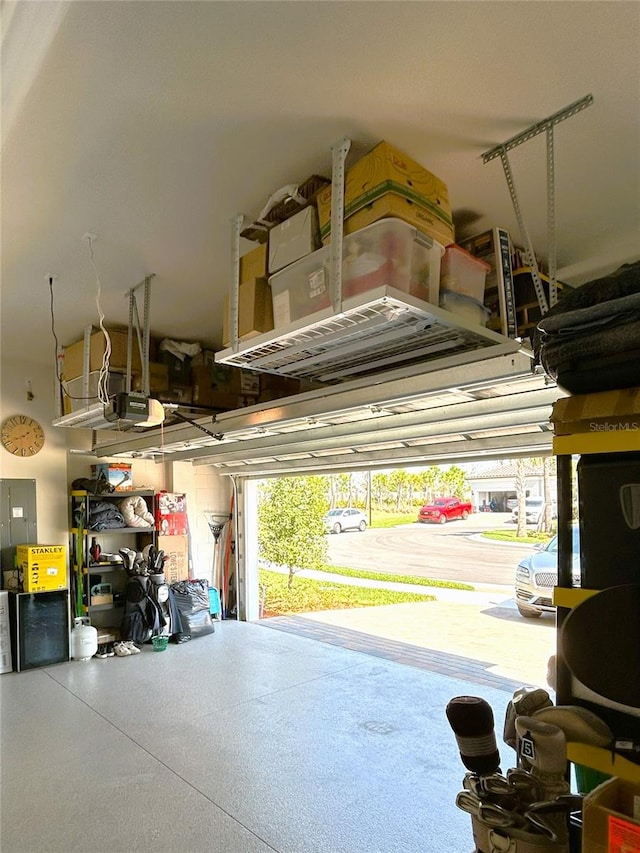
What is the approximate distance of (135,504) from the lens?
6.90m

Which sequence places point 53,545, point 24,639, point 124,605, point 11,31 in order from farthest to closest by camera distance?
point 124,605 < point 53,545 < point 24,639 < point 11,31

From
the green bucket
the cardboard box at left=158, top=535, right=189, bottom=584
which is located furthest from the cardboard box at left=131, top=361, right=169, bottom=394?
the green bucket

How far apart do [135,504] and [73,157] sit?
5187 mm

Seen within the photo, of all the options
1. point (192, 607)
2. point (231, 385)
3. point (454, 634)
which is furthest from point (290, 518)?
point (231, 385)

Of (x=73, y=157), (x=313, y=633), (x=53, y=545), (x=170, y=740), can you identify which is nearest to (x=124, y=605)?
(x=53, y=545)

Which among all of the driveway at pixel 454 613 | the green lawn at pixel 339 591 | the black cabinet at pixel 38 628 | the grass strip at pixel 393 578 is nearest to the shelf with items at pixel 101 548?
the black cabinet at pixel 38 628

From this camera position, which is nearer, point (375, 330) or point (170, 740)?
point (375, 330)

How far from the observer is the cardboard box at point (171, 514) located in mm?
7203

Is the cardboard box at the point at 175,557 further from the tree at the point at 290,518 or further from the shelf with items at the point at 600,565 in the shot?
the shelf with items at the point at 600,565

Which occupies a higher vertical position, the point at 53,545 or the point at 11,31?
the point at 11,31

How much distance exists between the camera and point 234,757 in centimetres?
365

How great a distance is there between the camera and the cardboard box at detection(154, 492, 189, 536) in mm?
7203

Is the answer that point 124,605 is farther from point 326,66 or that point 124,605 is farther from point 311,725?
point 326,66

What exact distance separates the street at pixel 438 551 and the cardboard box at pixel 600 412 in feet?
33.1
